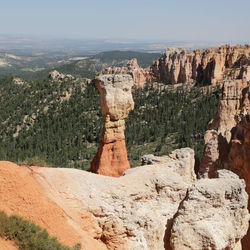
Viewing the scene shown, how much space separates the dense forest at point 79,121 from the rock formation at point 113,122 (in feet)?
64.1

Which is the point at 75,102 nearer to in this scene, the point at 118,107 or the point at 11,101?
the point at 11,101

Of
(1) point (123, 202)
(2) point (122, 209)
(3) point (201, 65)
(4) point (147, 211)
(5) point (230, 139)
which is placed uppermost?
(3) point (201, 65)

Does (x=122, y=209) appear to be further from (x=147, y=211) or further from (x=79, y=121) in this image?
(x=79, y=121)

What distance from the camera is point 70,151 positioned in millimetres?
46188

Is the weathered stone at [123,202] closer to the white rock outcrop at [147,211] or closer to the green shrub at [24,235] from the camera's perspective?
the white rock outcrop at [147,211]

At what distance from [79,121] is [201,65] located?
4544cm

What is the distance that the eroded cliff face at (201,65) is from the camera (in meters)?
79.8

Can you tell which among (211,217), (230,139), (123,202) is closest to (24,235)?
(123,202)

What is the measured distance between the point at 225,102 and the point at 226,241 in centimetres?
2014

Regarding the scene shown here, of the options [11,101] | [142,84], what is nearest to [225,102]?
[11,101]

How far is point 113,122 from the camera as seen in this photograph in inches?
728

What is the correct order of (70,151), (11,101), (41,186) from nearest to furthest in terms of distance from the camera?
(41,186)
(70,151)
(11,101)

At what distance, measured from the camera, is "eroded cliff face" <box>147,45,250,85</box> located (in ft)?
262

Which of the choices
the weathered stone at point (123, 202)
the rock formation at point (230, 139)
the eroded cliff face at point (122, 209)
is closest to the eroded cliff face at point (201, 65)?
the rock formation at point (230, 139)
